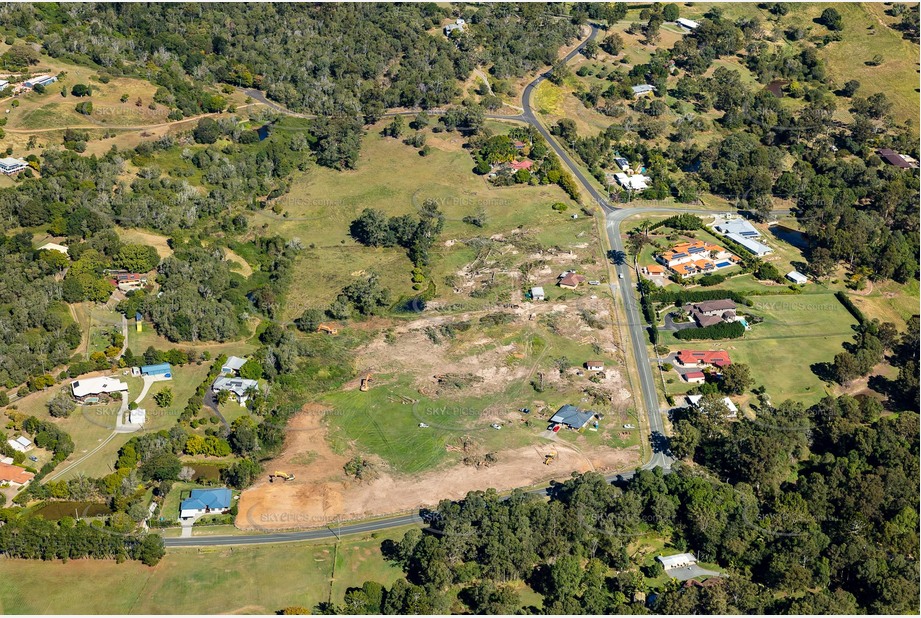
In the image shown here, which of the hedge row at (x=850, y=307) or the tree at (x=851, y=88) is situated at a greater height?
the tree at (x=851, y=88)

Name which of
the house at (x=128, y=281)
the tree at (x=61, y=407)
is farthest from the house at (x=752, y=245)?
the tree at (x=61, y=407)

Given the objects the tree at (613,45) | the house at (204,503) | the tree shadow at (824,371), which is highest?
the tree at (613,45)

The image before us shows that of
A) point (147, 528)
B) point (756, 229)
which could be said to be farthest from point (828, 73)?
point (147, 528)

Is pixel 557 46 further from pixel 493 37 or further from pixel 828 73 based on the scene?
pixel 828 73

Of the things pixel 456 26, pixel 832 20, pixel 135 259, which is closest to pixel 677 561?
pixel 135 259

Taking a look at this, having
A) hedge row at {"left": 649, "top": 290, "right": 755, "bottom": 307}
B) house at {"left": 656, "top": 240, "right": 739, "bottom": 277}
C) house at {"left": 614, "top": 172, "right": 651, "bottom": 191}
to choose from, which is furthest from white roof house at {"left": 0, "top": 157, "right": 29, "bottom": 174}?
house at {"left": 656, "top": 240, "right": 739, "bottom": 277}

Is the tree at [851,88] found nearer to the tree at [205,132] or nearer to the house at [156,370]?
the tree at [205,132]

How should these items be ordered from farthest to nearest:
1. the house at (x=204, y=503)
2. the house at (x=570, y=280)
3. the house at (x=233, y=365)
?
the house at (x=570, y=280), the house at (x=233, y=365), the house at (x=204, y=503)

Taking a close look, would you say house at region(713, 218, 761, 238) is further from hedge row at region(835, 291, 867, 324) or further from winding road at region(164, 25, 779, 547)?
hedge row at region(835, 291, 867, 324)
